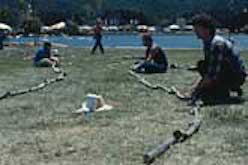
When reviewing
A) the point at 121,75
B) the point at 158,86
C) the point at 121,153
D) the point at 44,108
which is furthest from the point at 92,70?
the point at 121,153

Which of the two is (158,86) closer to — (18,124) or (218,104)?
(218,104)

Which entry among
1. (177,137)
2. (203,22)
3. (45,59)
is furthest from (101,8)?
(177,137)

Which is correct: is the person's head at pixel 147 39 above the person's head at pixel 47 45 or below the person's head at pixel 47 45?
above

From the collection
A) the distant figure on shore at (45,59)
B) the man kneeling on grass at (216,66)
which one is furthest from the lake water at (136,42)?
the man kneeling on grass at (216,66)

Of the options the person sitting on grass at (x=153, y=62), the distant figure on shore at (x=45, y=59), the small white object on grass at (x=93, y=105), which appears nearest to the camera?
the small white object on grass at (x=93, y=105)

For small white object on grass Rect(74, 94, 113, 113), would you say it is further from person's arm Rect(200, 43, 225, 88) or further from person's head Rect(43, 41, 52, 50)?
person's head Rect(43, 41, 52, 50)

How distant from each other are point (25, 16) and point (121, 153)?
95.9 meters

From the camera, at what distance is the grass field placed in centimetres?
779

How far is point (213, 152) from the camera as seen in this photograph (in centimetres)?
798

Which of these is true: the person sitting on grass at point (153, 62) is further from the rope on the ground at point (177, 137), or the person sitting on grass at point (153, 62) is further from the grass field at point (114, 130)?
the rope on the ground at point (177, 137)

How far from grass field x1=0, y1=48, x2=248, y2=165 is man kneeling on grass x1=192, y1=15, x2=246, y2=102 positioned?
592mm

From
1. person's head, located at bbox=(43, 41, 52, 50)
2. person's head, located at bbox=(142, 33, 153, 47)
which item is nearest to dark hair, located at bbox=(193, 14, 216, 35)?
person's head, located at bbox=(142, 33, 153, 47)

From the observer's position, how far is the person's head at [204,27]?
41.1 feet

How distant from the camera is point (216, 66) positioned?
42.0 feet
